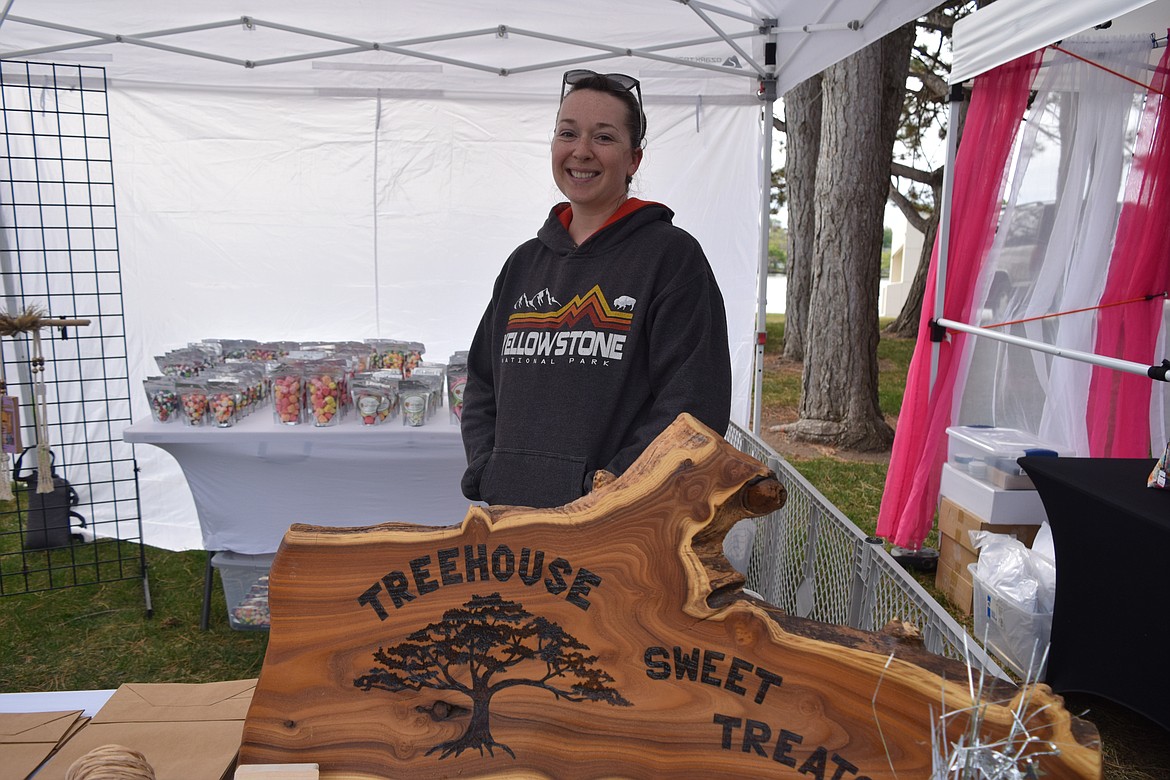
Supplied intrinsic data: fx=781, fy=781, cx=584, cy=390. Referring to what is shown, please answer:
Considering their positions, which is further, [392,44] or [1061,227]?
[392,44]

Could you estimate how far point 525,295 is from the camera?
146 centimetres

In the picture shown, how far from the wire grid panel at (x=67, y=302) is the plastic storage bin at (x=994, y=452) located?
11.4ft

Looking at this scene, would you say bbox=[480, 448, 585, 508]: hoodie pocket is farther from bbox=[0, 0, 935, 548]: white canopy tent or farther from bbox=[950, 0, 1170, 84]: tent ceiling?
bbox=[0, 0, 935, 548]: white canopy tent

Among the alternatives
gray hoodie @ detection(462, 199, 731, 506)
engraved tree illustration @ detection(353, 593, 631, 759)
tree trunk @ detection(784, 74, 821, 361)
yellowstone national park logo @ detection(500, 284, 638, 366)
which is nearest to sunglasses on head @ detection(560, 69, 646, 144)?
gray hoodie @ detection(462, 199, 731, 506)

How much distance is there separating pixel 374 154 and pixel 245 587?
1981 mm

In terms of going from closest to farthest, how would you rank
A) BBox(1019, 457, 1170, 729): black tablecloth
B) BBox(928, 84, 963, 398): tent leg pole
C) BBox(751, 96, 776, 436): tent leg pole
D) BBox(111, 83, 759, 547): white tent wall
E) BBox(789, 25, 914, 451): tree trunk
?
BBox(1019, 457, 1170, 729): black tablecloth
BBox(928, 84, 963, 398): tent leg pole
BBox(751, 96, 776, 436): tent leg pole
BBox(111, 83, 759, 547): white tent wall
BBox(789, 25, 914, 451): tree trunk

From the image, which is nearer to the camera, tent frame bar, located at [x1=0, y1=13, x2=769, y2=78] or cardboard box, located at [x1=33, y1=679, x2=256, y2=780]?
cardboard box, located at [x1=33, y1=679, x2=256, y2=780]

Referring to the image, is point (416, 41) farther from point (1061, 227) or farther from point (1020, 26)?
point (1061, 227)

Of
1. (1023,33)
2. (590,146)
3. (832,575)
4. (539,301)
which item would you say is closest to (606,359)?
(539,301)

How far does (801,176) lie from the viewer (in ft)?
26.0

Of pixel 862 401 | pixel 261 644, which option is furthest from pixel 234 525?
pixel 862 401

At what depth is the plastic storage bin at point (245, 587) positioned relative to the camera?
2783 mm

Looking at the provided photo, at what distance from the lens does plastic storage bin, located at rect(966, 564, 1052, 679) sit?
2369 mm

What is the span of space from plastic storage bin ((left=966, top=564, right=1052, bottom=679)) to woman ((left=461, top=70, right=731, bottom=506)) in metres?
1.58
